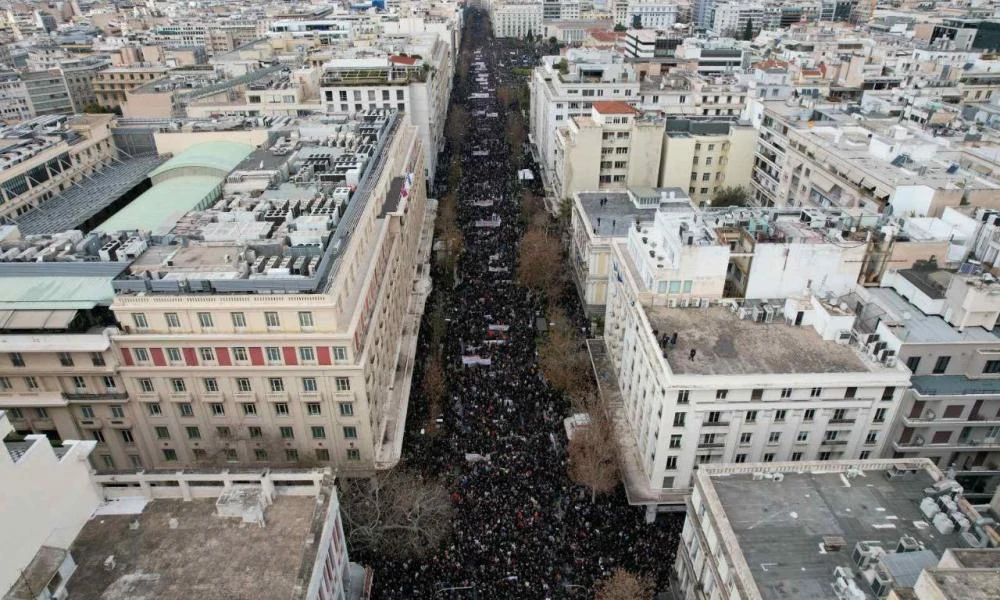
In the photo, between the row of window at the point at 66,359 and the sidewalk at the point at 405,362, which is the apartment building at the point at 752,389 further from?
the row of window at the point at 66,359

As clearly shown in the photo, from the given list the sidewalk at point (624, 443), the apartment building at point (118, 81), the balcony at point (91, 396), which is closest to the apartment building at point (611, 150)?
the sidewalk at point (624, 443)

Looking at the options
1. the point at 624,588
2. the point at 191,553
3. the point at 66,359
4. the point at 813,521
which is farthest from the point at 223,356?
the point at 813,521

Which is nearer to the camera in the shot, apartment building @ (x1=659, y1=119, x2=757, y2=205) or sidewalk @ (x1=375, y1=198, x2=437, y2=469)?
sidewalk @ (x1=375, y1=198, x2=437, y2=469)

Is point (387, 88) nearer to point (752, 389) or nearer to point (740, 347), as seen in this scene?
point (740, 347)

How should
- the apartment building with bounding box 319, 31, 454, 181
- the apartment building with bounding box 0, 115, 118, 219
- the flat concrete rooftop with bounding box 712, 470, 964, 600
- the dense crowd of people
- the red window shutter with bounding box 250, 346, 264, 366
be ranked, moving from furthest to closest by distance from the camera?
the apartment building with bounding box 319, 31, 454, 181
the apartment building with bounding box 0, 115, 118, 219
the red window shutter with bounding box 250, 346, 264, 366
the dense crowd of people
the flat concrete rooftop with bounding box 712, 470, 964, 600

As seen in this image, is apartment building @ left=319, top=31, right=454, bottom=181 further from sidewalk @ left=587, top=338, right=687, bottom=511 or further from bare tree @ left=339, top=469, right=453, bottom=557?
bare tree @ left=339, top=469, right=453, bottom=557

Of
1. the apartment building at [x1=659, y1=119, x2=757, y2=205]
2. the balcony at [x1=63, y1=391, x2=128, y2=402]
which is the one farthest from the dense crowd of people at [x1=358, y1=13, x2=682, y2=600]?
the apartment building at [x1=659, y1=119, x2=757, y2=205]
